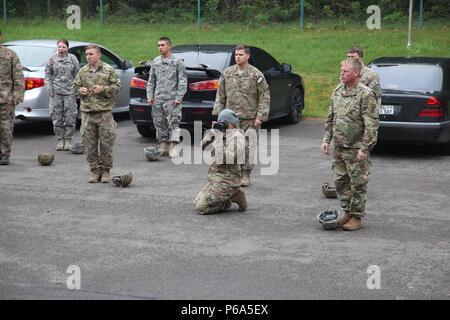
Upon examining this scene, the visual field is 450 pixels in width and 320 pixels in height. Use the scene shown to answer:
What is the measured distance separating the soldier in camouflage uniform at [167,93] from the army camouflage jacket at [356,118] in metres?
4.88

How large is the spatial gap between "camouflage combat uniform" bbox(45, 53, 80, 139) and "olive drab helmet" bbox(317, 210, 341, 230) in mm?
6482

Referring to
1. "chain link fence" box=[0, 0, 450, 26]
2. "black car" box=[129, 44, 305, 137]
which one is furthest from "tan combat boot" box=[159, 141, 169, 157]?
"chain link fence" box=[0, 0, 450, 26]

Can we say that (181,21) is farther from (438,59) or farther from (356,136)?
(356,136)

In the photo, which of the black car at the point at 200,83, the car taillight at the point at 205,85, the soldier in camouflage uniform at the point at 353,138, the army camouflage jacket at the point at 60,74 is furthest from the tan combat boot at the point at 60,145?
the soldier in camouflage uniform at the point at 353,138

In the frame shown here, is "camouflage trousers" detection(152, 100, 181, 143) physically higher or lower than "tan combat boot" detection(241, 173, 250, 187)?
higher

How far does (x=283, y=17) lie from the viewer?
30719mm

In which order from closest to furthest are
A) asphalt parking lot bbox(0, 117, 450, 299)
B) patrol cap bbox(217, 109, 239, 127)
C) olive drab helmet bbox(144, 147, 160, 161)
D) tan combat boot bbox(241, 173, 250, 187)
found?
asphalt parking lot bbox(0, 117, 450, 299), patrol cap bbox(217, 109, 239, 127), tan combat boot bbox(241, 173, 250, 187), olive drab helmet bbox(144, 147, 160, 161)

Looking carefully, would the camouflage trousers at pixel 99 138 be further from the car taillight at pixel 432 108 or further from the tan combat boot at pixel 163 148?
the car taillight at pixel 432 108

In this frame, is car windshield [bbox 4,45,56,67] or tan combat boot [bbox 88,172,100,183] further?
car windshield [bbox 4,45,56,67]

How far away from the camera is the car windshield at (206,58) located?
15406 mm

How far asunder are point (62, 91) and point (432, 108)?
598cm

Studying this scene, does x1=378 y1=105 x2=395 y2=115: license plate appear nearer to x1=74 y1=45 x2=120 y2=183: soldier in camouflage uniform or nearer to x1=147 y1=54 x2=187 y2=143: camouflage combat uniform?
x1=147 y1=54 x2=187 y2=143: camouflage combat uniform

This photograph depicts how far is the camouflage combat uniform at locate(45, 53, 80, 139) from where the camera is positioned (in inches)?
571
